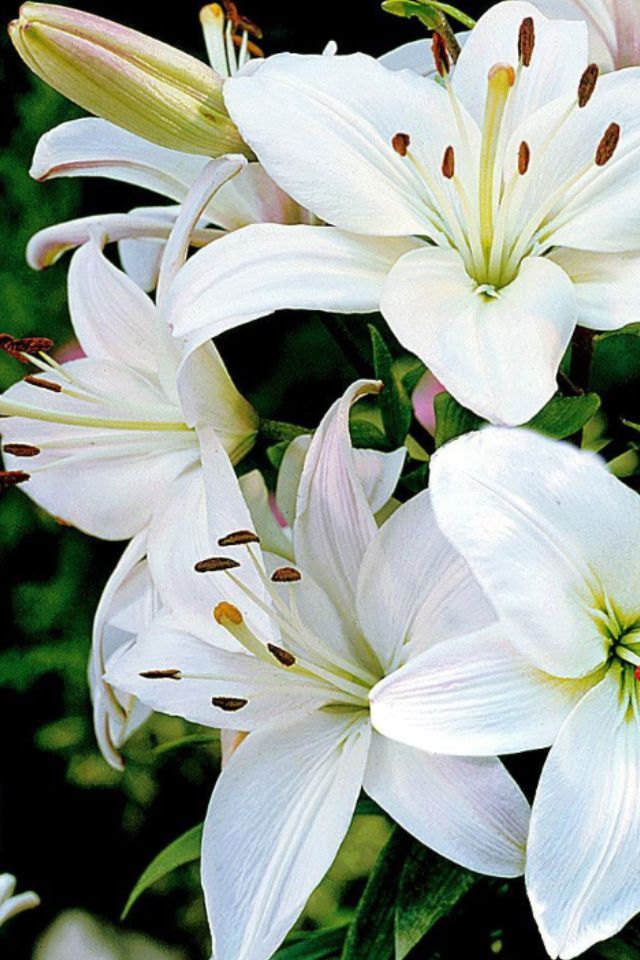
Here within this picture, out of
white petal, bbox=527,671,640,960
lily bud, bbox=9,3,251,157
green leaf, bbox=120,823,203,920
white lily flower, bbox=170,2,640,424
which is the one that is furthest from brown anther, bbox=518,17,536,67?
green leaf, bbox=120,823,203,920

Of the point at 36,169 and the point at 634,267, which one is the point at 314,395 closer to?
the point at 36,169

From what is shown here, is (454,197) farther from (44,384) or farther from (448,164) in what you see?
(44,384)

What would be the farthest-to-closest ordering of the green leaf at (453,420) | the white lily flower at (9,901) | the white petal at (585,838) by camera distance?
the white lily flower at (9,901), the green leaf at (453,420), the white petal at (585,838)

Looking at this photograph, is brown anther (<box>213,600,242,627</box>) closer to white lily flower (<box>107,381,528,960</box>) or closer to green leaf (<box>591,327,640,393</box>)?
white lily flower (<box>107,381,528,960</box>)

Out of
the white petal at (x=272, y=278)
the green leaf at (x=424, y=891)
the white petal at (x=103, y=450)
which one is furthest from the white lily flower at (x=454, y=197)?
the green leaf at (x=424, y=891)

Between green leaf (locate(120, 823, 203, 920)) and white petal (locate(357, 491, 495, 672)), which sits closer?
white petal (locate(357, 491, 495, 672))

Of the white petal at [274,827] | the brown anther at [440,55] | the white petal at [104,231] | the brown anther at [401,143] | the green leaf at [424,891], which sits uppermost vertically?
the brown anther at [440,55]

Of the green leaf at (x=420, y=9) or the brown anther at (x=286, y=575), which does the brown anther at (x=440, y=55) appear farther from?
the brown anther at (x=286, y=575)
